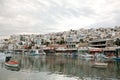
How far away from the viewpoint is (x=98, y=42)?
374ft

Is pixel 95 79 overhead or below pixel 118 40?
below

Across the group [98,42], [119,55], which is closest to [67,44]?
[98,42]

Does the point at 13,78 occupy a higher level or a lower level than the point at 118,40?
lower

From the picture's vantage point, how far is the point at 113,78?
125ft

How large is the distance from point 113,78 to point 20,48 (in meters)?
144

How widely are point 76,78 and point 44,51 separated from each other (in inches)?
4081

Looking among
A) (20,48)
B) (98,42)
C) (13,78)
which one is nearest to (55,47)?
(98,42)

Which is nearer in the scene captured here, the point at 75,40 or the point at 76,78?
the point at 76,78

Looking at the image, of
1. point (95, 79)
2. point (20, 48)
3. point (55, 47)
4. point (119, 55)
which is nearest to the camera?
point (95, 79)

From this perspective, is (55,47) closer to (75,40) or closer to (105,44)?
(75,40)

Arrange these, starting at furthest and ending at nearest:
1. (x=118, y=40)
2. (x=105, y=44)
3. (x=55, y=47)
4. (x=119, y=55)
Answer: (x=55, y=47)
(x=105, y=44)
(x=118, y=40)
(x=119, y=55)

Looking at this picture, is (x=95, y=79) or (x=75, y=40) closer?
(x=95, y=79)

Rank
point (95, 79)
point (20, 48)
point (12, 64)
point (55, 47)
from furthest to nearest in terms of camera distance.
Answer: point (20, 48)
point (55, 47)
point (12, 64)
point (95, 79)

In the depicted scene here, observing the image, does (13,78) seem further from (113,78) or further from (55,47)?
(55,47)
